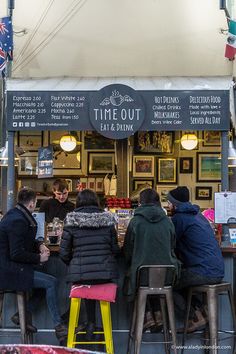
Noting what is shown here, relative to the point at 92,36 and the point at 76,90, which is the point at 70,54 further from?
the point at 76,90

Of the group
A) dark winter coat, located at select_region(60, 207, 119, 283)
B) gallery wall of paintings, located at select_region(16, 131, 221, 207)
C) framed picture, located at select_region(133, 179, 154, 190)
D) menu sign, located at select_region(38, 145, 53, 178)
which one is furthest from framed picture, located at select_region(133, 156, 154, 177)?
dark winter coat, located at select_region(60, 207, 119, 283)

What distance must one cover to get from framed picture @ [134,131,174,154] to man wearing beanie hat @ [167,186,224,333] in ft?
16.1

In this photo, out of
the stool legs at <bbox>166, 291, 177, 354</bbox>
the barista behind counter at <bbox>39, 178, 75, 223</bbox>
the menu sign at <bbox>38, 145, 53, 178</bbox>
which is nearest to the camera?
the stool legs at <bbox>166, 291, 177, 354</bbox>

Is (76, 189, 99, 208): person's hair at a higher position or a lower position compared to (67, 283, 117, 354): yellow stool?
higher

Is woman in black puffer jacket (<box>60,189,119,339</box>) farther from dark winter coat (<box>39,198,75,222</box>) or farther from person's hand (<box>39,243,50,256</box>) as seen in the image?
dark winter coat (<box>39,198,75,222</box>)

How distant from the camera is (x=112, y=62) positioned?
379 inches

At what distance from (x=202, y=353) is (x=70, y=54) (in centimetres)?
534

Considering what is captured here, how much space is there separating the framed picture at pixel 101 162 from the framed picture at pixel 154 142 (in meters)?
0.51

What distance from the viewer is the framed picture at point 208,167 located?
36.6 feet

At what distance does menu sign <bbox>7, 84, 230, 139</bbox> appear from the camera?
6965 mm

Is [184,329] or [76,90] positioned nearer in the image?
[184,329]

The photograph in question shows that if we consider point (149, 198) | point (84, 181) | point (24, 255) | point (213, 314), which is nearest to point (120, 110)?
point (149, 198)

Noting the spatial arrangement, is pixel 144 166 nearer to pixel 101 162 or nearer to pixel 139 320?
pixel 101 162

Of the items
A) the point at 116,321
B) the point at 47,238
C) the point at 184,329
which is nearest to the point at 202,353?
the point at 184,329
